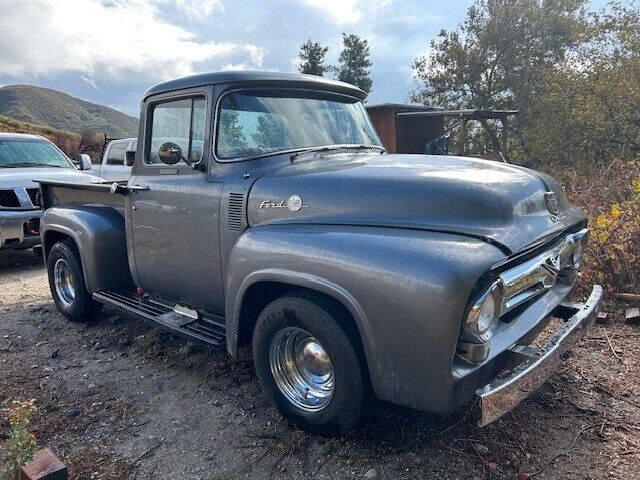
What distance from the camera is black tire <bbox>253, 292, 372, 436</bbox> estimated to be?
2.49 m

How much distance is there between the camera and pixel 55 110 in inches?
2628

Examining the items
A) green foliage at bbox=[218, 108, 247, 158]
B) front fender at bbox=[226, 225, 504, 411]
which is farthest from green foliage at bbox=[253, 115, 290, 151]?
front fender at bbox=[226, 225, 504, 411]

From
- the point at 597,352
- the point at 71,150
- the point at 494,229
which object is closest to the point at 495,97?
the point at 597,352

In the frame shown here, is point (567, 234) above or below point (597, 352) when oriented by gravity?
above

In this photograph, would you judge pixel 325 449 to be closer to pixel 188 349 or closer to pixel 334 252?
pixel 334 252

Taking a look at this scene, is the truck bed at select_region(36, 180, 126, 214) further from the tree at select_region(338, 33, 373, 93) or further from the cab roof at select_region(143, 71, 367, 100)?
the tree at select_region(338, 33, 373, 93)

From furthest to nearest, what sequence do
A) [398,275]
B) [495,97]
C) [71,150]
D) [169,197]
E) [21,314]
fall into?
[71,150] < [495,97] < [21,314] < [169,197] < [398,275]

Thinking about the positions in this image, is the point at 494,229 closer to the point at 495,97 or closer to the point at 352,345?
the point at 352,345

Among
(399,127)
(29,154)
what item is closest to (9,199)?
(29,154)

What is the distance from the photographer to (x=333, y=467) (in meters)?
2.65

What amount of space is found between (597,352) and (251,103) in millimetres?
3169

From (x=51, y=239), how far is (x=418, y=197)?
415cm

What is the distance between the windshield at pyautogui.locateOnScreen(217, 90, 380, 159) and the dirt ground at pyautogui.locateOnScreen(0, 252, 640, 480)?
1.66 metres

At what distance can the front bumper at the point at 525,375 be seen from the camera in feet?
7.25
